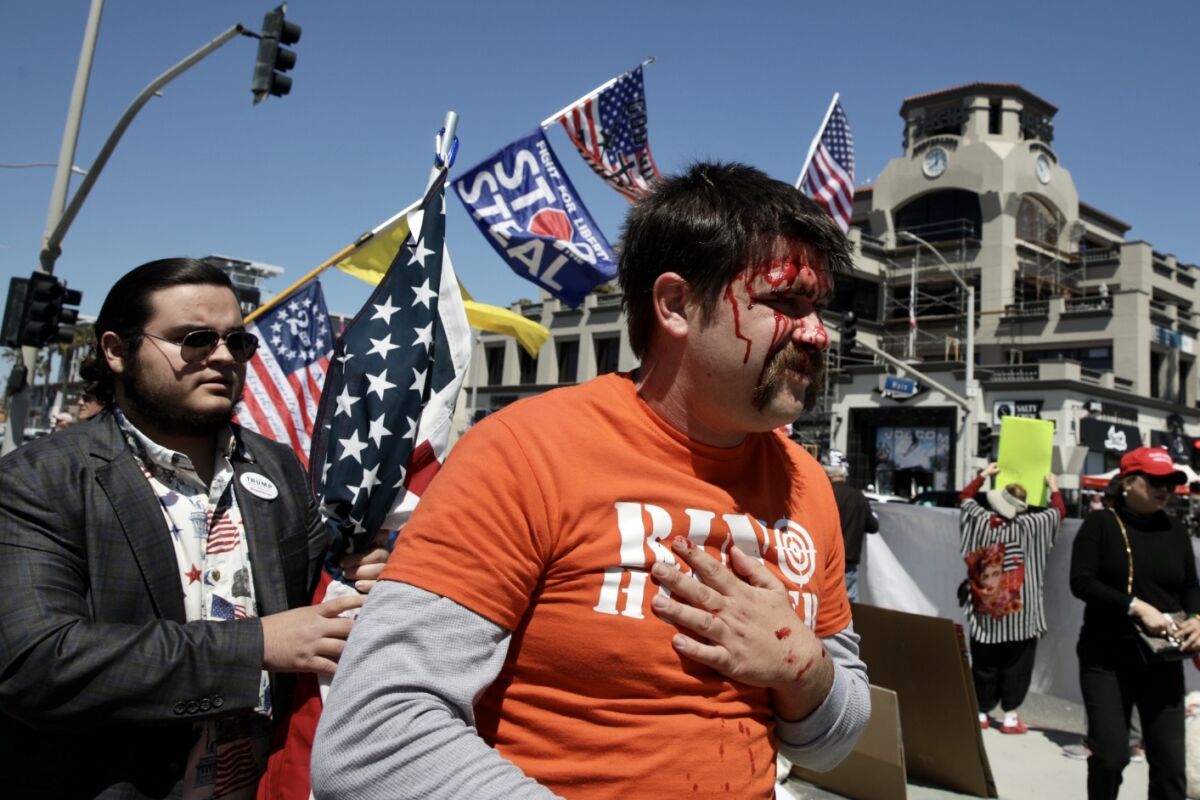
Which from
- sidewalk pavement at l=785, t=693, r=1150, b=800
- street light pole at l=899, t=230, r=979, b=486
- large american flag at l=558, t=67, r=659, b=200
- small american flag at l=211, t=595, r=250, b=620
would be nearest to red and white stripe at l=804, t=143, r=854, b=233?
large american flag at l=558, t=67, r=659, b=200

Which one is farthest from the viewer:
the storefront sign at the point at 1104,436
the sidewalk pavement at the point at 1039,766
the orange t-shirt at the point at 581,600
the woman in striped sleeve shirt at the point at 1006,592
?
the storefront sign at the point at 1104,436

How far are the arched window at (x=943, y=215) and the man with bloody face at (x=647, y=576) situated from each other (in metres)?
45.5

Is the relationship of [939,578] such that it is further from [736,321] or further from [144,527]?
[144,527]

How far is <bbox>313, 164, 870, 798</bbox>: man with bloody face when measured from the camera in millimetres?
1265

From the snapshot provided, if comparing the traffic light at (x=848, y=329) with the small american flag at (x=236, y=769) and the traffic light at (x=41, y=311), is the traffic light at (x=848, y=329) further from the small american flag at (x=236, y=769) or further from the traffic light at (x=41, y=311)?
the small american flag at (x=236, y=769)

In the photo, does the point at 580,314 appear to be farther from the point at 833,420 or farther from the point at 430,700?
the point at 430,700

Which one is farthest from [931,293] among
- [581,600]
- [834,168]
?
[581,600]

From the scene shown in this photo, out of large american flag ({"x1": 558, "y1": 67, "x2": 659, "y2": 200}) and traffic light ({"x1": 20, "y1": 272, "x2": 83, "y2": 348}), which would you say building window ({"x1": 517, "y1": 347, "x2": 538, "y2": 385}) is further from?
large american flag ({"x1": 558, "y1": 67, "x2": 659, "y2": 200})

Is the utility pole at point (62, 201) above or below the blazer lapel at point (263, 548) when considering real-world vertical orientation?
above

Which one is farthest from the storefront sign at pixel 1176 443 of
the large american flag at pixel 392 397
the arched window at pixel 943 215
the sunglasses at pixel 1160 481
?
the large american flag at pixel 392 397

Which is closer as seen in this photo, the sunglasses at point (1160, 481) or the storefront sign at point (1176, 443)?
the sunglasses at point (1160, 481)

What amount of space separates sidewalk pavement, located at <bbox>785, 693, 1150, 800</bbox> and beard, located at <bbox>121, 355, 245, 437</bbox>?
4172 mm

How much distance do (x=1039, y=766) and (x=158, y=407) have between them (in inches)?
242

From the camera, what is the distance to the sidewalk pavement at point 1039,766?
5.25 metres
